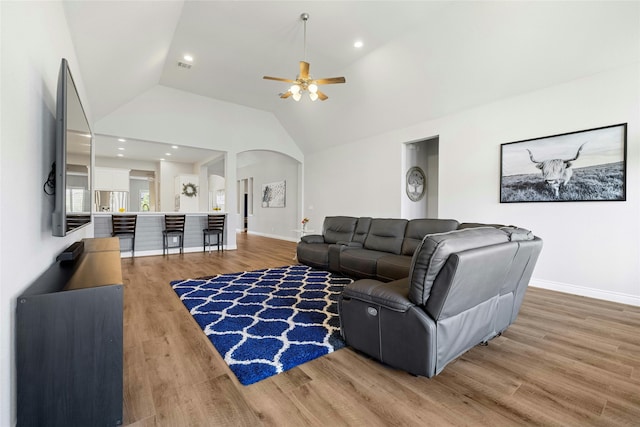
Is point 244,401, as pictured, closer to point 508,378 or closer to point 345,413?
point 345,413

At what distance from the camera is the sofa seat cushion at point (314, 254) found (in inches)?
185

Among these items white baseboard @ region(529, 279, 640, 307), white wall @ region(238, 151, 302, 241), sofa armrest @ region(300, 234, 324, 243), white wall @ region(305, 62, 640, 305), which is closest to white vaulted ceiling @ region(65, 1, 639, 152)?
white wall @ region(305, 62, 640, 305)

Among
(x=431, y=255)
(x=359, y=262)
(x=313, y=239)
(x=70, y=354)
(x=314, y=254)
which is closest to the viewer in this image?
(x=70, y=354)

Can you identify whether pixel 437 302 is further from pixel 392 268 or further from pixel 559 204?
pixel 559 204

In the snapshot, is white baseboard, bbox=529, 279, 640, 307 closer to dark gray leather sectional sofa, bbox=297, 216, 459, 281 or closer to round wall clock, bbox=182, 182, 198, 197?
dark gray leather sectional sofa, bbox=297, 216, 459, 281

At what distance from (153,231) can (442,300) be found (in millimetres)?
6648

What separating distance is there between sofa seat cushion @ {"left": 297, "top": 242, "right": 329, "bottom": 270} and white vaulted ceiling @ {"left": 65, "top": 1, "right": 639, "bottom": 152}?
10.2ft

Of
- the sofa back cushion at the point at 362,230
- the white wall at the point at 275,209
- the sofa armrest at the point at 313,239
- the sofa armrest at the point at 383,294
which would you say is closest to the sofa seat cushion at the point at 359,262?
the sofa back cushion at the point at 362,230

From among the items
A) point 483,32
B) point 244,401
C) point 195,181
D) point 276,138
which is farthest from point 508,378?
point 195,181

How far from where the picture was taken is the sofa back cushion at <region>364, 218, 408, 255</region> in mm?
4273

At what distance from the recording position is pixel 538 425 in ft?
4.82

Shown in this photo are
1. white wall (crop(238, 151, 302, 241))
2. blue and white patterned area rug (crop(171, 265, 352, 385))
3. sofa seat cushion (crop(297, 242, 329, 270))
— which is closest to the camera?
blue and white patterned area rug (crop(171, 265, 352, 385))

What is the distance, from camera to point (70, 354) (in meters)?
1.28

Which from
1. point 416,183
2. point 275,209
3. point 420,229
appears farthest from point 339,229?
point 275,209
